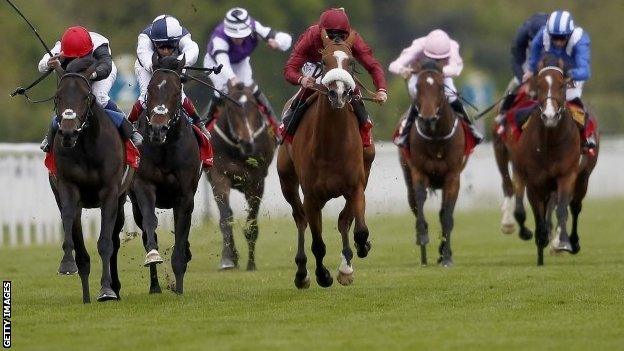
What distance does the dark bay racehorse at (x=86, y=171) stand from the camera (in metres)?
12.5

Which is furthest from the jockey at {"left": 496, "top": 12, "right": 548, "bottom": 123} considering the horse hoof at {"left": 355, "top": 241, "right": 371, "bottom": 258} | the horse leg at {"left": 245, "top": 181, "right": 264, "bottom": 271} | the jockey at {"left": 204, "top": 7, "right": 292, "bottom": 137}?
the horse hoof at {"left": 355, "top": 241, "right": 371, "bottom": 258}

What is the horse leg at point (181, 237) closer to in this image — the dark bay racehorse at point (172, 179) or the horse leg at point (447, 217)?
the dark bay racehorse at point (172, 179)

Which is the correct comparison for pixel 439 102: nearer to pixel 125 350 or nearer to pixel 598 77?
pixel 125 350

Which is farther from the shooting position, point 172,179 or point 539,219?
point 539,219

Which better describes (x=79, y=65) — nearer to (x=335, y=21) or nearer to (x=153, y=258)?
(x=153, y=258)

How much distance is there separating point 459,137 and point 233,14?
3.00 meters

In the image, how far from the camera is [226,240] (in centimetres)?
1753

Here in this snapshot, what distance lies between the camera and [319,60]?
14062mm

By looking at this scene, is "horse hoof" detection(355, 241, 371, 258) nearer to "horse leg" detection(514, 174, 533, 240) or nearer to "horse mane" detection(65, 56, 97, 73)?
"horse mane" detection(65, 56, 97, 73)

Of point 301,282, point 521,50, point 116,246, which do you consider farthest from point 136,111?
point 521,50

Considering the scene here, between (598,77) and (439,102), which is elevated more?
(598,77)

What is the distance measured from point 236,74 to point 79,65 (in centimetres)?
642

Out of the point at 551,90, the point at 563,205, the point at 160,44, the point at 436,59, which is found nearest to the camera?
the point at 160,44

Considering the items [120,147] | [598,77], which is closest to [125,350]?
[120,147]
